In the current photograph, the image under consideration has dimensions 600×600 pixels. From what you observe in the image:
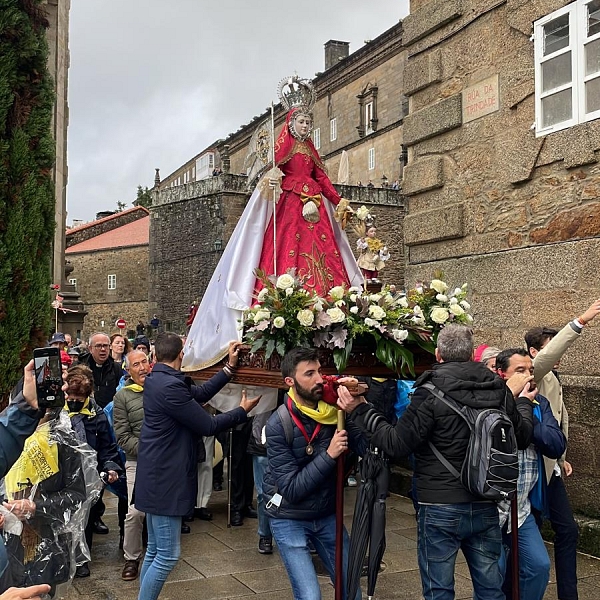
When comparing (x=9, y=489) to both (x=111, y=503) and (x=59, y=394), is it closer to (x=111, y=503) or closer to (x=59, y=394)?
(x=59, y=394)

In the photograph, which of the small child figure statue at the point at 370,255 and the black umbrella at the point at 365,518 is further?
the small child figure statue at the point at 370,255

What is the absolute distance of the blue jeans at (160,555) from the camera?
4.61m

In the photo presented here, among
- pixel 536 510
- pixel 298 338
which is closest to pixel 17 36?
pixel 298 338

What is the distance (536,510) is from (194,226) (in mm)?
34708

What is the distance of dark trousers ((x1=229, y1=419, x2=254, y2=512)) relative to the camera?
7695 millimetres

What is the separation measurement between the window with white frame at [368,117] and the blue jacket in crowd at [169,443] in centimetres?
4026

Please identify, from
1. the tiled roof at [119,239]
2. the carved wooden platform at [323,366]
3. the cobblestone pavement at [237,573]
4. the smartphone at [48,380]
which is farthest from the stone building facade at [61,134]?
the tiled roof at [119,239]

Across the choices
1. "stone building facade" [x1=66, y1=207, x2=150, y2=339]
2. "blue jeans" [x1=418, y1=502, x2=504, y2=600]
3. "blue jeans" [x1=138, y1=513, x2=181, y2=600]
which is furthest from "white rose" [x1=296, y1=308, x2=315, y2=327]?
"stone building facade" [x1=66, y1=207, x2=150, y2=339]

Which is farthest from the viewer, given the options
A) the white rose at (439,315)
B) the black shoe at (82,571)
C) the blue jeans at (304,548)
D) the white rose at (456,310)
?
the black shoe at (82,571)

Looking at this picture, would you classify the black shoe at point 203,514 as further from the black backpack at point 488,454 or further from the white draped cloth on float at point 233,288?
the black backpack at point 488,454

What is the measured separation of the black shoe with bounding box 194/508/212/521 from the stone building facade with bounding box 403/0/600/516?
3.51m

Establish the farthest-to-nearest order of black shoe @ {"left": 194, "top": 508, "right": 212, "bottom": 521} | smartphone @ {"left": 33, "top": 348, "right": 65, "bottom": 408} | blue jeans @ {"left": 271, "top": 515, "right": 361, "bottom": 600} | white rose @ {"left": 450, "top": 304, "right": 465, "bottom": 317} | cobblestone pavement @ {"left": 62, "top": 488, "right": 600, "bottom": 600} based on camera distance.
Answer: black shoe @ {"left": 194, "top": 508, "right": 212, "bottom": 521}
cobblestone pavement @ {"left": 62, "top": 488, "right": 600, "bottom": 600}
white rose @ {"left": 450, "top": 304, "right": 465, "bottom": 317}
blue jeans @ {"left": 271, "top": 515, "right": 361, "bottom": 600}
smartphone @ {"left": 33, "top": 348, "right": 65, "bottom": 408}

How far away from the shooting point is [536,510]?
4.82 metres

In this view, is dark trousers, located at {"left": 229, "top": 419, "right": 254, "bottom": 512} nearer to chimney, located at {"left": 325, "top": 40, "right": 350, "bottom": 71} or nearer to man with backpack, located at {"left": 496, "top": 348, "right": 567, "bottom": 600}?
man with backpack, located at {"left": 496, "top": 348, "right": 567, "bottom": 600}
